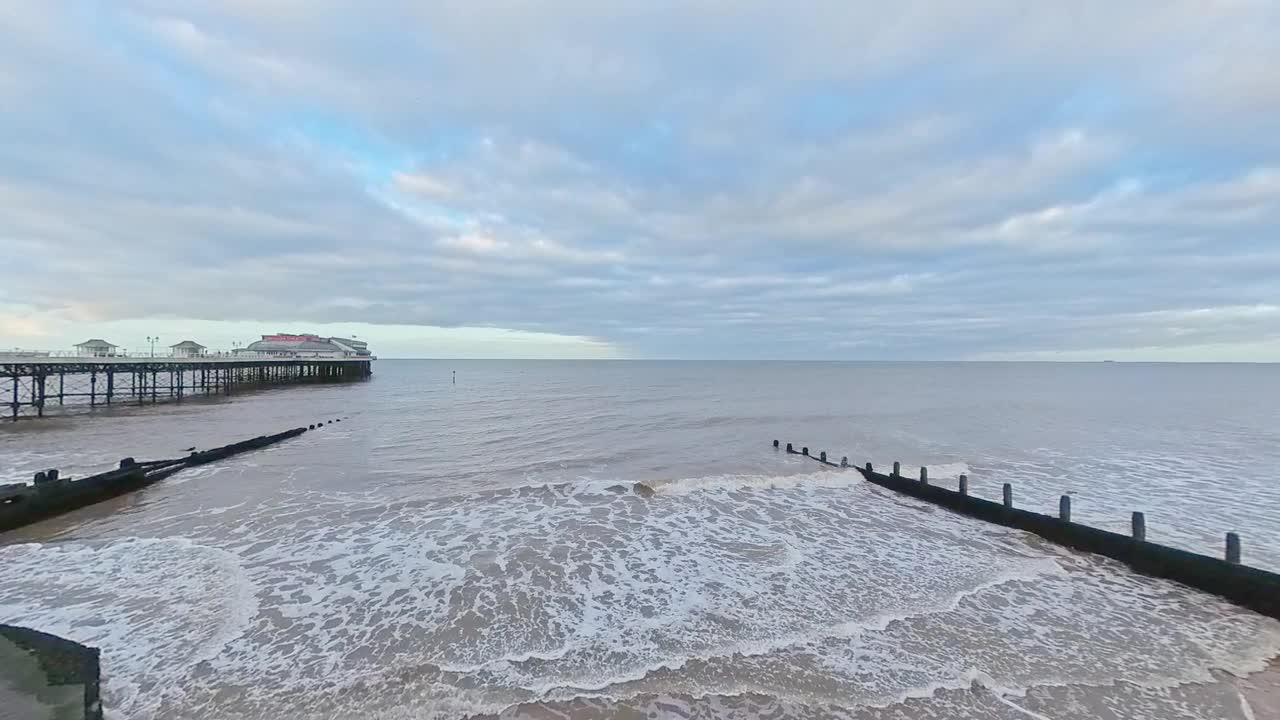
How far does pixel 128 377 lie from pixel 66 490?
9585 centimetres

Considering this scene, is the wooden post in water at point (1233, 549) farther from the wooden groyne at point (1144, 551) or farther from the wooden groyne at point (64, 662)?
the wooden groyne at point (64, 662)

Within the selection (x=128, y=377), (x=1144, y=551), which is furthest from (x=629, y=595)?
(x=128, y=377)

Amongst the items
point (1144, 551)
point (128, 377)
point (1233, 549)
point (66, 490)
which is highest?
point (128, 377)

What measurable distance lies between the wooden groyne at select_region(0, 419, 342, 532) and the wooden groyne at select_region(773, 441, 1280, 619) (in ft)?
82.8

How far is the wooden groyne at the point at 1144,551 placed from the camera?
376 inches

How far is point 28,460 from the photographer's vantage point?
70.3 ft

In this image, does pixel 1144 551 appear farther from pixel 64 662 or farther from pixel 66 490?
pixel 66 490

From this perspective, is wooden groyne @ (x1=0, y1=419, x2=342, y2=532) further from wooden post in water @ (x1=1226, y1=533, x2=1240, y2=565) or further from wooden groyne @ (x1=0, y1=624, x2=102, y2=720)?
wooden post in water @ (x1=1226, y1=533, x2=1240, y2=565)

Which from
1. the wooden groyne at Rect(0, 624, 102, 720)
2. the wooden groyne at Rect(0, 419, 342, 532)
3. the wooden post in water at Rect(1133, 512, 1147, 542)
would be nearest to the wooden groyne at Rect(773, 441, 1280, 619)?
the wooden post in water at Rect(1133, 512, 1147, 542)

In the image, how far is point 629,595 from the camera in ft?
31.6

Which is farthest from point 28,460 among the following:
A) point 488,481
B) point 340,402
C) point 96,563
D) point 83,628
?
point 340,402

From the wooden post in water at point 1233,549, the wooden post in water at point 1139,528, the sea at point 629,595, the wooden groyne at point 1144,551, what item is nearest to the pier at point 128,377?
the sea at point 629,595

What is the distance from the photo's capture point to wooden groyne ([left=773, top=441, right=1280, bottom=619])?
9.56 m

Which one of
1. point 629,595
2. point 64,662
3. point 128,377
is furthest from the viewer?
point 128,377
